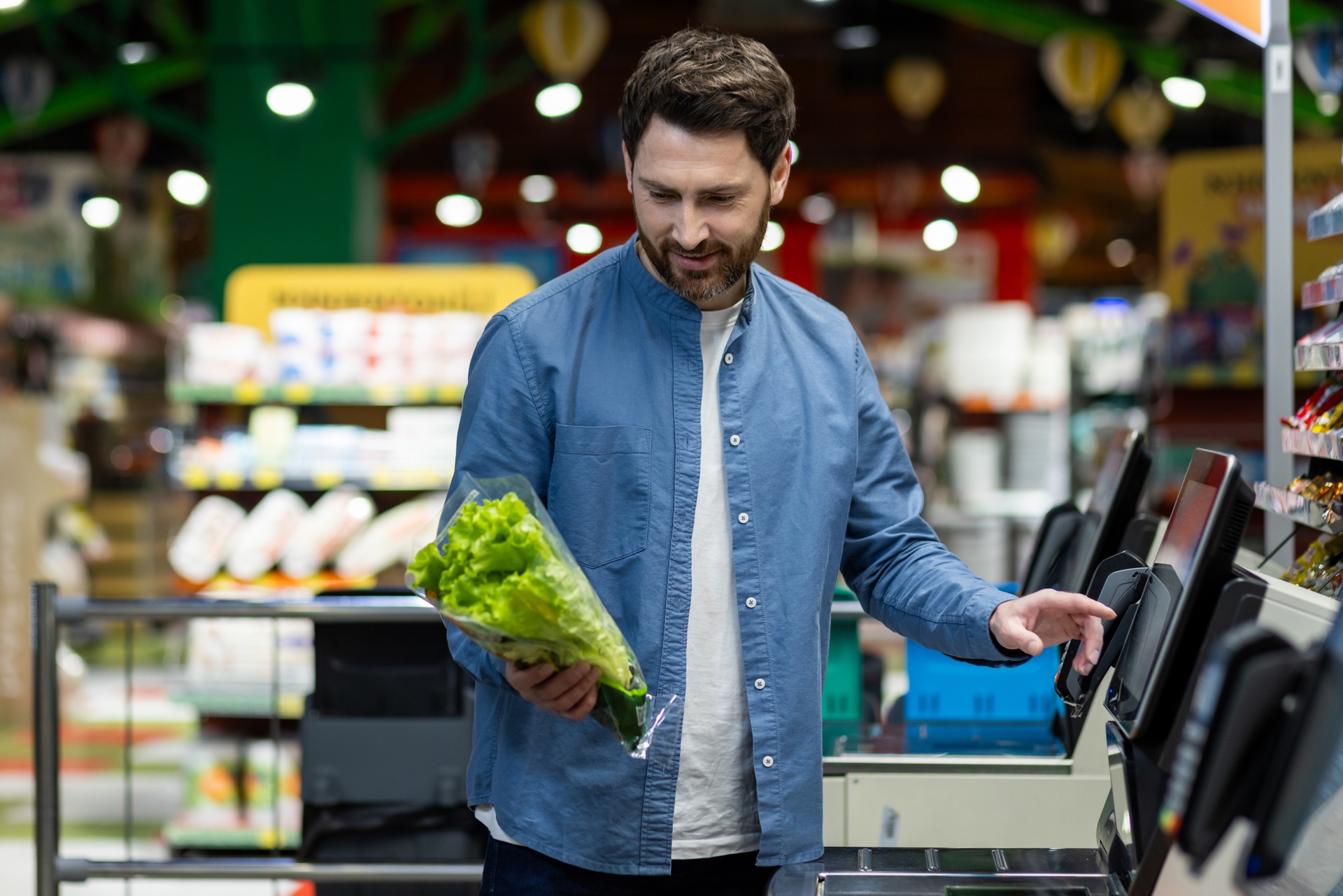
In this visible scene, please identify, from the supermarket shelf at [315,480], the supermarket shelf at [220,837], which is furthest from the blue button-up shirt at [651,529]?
the supermarket shelf at [315,480]

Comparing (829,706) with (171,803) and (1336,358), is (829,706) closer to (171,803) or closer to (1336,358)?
(1336,358)

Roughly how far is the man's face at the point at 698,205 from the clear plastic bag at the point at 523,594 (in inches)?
12.9

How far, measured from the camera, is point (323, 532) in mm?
5523

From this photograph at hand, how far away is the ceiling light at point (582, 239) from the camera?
14.2 meters

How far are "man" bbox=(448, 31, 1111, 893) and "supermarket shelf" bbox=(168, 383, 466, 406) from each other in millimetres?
3975

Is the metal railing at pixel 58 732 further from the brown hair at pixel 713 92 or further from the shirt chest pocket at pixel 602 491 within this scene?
the brown hair at pixel 713 92

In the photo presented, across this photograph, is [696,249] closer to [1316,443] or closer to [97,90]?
[1316,443]

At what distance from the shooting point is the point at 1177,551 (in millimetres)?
1306

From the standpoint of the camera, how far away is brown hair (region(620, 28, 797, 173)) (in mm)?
1548

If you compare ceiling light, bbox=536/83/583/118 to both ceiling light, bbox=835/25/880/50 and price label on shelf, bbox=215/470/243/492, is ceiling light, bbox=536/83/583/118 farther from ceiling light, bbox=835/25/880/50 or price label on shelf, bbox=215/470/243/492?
price label on shelf, bbox=215/470/243/492

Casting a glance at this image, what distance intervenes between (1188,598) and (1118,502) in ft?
2.57

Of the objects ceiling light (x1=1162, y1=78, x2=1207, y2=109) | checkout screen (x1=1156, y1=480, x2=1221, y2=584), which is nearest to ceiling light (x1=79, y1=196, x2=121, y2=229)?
ceiling light (x1=1162, y1=78, x2=1207, y2=109)

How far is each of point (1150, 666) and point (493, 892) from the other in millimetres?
851

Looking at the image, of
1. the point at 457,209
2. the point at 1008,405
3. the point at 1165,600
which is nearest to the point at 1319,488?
the point at 1165,600
